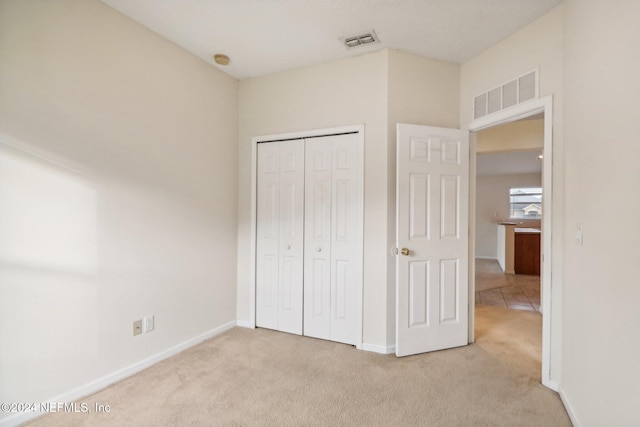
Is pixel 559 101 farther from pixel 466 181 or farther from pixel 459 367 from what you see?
pixel 459 367

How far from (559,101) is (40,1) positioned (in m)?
3.42

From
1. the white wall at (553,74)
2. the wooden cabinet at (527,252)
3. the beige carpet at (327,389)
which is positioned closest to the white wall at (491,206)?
the wooden cabinet at (527,252)

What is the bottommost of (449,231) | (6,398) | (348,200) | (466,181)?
(6,398)

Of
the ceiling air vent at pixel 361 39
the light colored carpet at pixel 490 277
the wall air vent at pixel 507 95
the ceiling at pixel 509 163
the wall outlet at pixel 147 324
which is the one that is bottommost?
the light colored carpet at pixel 490 277

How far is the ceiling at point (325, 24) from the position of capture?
7.06ft

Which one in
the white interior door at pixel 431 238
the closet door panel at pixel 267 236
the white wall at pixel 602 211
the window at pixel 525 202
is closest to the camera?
the white wall at pixel 602 211

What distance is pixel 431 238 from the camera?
274cm

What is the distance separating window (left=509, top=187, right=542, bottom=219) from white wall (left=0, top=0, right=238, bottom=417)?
8.70 metres

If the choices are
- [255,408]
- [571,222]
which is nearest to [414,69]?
[571,222]

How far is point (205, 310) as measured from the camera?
9.80ft

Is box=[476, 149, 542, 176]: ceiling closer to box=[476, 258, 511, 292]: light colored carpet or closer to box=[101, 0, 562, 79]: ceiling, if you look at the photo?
box=[476, 258, 511, 292]: light colored carpet

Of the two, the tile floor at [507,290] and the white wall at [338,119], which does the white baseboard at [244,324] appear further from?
the tile floor at [507,290]

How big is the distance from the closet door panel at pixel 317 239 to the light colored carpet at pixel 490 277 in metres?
3.19

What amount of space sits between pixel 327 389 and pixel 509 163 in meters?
7.19
